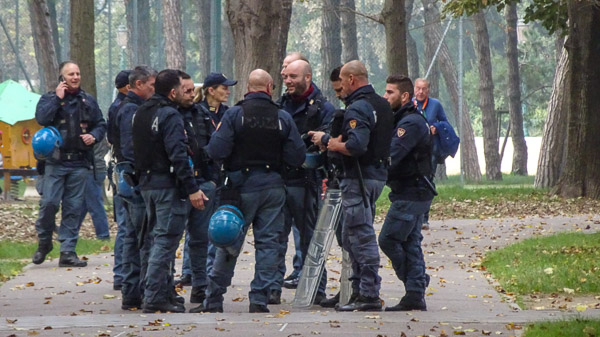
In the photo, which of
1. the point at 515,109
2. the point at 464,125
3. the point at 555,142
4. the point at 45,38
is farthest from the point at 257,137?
the point at 515,109

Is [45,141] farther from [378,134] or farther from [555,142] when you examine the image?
[555,142]

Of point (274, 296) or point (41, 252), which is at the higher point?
point (41, 252)

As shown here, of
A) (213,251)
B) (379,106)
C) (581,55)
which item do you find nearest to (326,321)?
(379,106)

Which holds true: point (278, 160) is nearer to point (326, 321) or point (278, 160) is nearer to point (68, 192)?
Answer: point (326, 321)

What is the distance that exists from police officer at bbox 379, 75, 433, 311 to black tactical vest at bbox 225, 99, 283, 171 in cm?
93

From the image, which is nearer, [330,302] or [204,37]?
[330,302]

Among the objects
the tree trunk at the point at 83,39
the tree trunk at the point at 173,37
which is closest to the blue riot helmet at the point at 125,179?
the tree trunk at the point at 83,39

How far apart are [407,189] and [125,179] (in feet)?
7.23

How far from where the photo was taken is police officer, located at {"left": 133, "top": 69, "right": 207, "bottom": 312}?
9281 millimetres

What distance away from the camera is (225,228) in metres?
9.05

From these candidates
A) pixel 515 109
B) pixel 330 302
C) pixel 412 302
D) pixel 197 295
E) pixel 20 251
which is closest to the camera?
pixel 412 302

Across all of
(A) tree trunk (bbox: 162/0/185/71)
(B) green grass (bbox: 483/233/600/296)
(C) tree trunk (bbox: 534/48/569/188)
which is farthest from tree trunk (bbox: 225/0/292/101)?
(A) tree trunk (bbox: 162/0/185/71)

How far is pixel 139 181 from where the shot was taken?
962cm

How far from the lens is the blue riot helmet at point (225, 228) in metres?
9.05
